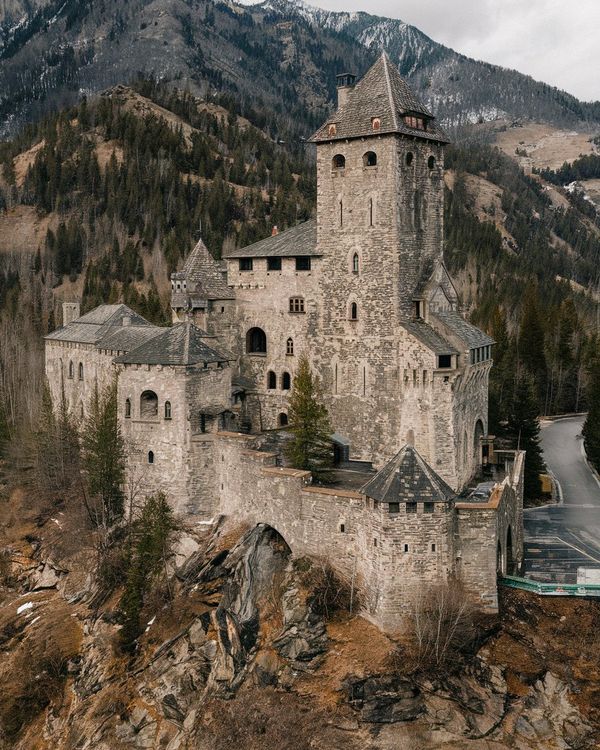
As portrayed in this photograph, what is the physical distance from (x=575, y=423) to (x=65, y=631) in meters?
54.4

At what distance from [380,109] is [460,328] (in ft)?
42.8

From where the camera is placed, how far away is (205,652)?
38938mm

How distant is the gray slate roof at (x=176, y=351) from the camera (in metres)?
45.2

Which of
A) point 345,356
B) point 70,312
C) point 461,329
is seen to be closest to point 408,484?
point 461,329

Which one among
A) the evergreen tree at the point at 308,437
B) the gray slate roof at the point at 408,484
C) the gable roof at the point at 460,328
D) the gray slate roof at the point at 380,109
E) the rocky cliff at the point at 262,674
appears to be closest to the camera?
the rocky cliff at the point at 262,674

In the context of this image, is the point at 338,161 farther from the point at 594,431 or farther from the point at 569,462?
the point at 569,462

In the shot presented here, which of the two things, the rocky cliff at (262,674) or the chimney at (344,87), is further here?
the chimney at (344,87)

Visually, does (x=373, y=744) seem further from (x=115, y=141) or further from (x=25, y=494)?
(x=115, y=141)

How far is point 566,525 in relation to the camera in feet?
158

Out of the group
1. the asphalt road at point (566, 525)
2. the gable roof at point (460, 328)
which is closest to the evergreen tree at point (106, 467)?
the gable roof at point (460, 328)

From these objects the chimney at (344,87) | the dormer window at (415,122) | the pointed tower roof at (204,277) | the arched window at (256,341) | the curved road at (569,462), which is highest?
the chimney at (344,87)

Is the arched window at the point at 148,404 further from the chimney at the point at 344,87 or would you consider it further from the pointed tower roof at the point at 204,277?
the chimney at the point at 344,87

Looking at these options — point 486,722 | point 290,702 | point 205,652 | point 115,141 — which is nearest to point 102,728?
point 205,652

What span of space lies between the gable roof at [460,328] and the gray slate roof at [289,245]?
8.31 metres
